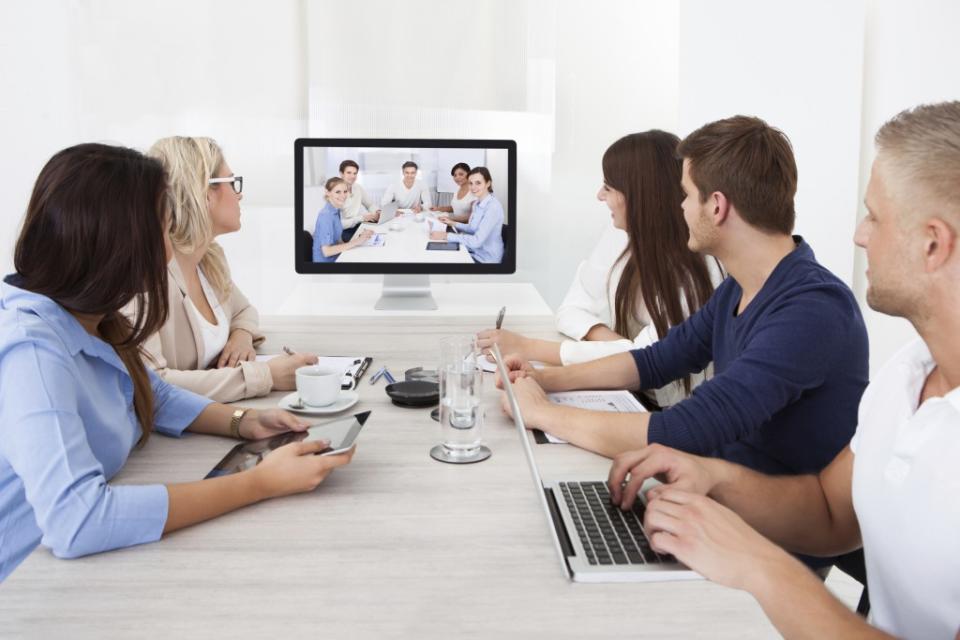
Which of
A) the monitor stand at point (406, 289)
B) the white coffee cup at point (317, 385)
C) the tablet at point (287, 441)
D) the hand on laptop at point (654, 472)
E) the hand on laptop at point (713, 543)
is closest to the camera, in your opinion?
the hand on laptop at point (713, 543)

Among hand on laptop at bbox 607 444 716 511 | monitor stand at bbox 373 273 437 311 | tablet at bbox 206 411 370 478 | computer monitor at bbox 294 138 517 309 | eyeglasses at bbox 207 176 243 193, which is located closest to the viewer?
hand on laptop at bbox 607 444 716 511

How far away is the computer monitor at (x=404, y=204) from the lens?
9.02 ft

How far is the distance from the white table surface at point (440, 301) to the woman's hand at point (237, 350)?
554mm

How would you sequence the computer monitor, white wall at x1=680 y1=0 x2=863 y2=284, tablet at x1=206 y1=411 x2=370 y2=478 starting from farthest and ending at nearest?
white wall at x1=680 y1=0 x2=863 y2=284 < the computer monitor < tablet at x1=206 y1=411 x2=370 y2=478

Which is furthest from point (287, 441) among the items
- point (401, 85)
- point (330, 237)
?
point (401, 85)

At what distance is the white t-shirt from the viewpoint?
1.01 m

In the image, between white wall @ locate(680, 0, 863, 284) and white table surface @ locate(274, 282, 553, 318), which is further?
white wall @ locate(680, 0, 863, 284)

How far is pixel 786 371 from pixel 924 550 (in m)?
0.47

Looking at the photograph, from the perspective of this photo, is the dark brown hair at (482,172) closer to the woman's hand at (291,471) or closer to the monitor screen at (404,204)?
the monitor screen at (404,204)

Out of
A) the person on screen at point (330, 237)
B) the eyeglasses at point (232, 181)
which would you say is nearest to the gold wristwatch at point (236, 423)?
the eyeglasses at point (232, 181)

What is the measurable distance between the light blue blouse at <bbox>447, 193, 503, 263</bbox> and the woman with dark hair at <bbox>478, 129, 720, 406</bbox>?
422 millimetres

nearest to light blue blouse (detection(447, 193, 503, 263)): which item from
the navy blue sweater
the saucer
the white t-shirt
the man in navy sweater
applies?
the man in navy sweater

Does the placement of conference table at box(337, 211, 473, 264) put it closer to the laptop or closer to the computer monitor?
the computer monitor

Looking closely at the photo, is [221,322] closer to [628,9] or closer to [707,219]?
[707,219]
